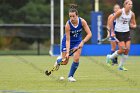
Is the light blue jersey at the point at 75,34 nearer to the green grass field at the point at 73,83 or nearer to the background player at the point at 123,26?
the green grass field at the point at 73,83

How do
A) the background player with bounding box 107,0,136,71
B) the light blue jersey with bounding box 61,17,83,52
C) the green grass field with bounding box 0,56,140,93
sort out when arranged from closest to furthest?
the green grass field with bounding box 0,56,140,93, the light blue jersey with bounding box 61,17,83,52, the background player with bounding box 107,0,136,71

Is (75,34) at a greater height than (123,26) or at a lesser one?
greater

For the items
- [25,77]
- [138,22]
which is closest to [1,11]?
[138,22]

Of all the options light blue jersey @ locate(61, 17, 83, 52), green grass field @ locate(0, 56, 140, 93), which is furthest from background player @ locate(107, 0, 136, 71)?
light blue jersey @ locate(61, 17, 83, 52)

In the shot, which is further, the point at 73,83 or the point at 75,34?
the point at 75,34

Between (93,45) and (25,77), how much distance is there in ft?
40.5

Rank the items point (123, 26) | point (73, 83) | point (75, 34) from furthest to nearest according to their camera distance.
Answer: point (123, 26) → point (75, 34) → point (73, 83)

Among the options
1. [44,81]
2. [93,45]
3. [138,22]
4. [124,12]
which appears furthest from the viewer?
[138,22]

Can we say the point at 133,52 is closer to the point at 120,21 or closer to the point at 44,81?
the point at 120,21

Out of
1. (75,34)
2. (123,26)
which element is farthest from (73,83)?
(123,26)

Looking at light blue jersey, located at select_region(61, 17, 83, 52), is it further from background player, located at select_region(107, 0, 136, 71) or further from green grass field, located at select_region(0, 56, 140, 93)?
background player, located at select_region(107, 0, 136, 71)

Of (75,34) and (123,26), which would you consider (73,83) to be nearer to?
(75,34)

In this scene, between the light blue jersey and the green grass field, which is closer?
the green grass field

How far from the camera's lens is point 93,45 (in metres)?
27.0
